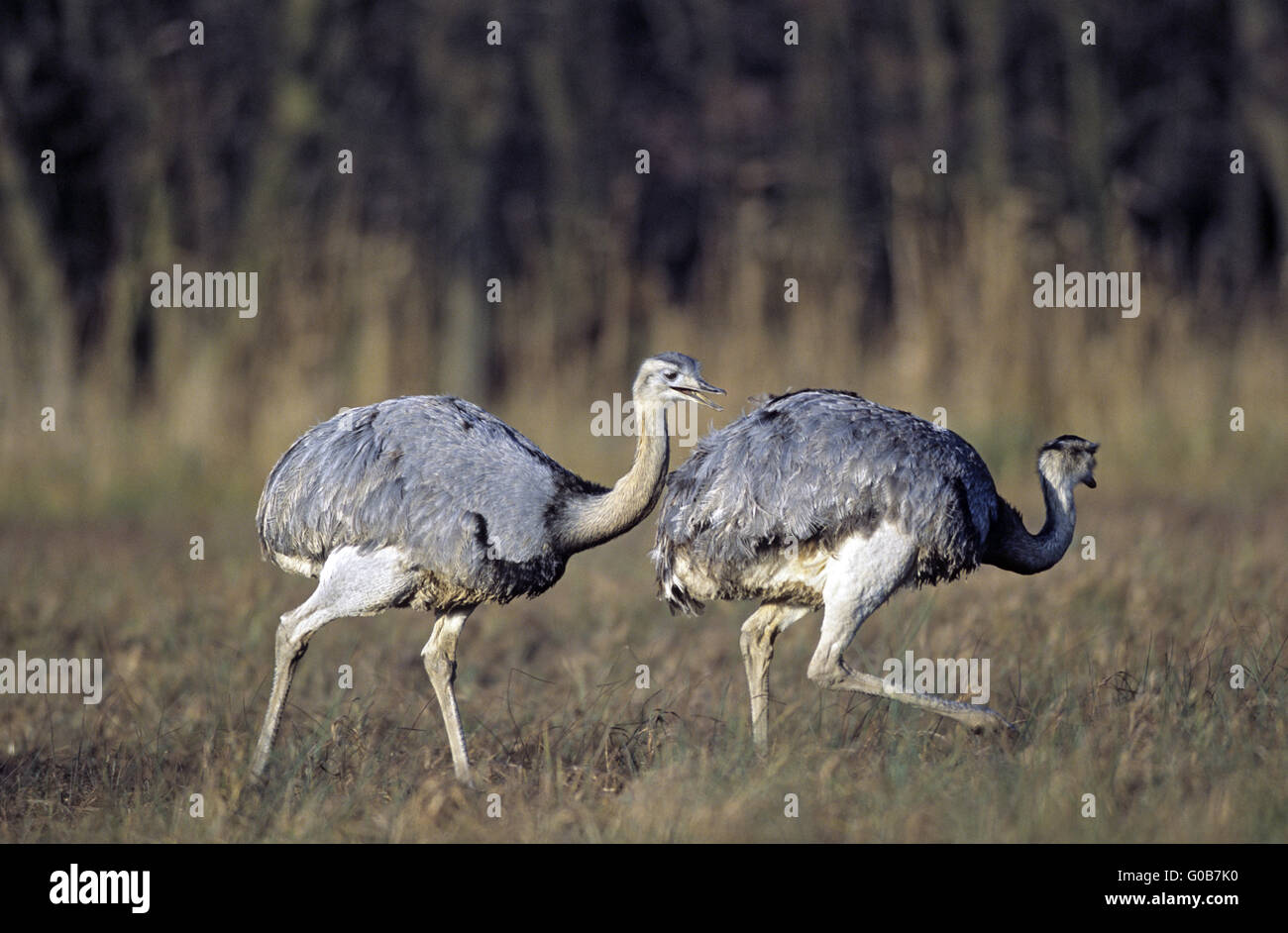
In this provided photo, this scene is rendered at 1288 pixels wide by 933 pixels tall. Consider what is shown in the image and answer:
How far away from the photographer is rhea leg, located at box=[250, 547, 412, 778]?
5.50m

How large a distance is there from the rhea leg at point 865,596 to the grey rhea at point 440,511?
61 centimetres

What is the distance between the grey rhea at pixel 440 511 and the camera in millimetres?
5504

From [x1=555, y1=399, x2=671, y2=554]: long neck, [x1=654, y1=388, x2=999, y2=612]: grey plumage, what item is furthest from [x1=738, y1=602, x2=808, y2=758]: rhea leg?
[x1=555, y1=399, x2=671, y2=554]: long neck

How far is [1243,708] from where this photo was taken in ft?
18.7

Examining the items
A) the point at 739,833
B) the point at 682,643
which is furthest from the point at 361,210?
the point at 739,833

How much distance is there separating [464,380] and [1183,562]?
20.2ft

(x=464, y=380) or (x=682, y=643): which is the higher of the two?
(x=464, y=380)

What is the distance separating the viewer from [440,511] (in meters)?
5.51

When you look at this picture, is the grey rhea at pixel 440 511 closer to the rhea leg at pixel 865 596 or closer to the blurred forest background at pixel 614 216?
the rhea leg at pixel 865 596

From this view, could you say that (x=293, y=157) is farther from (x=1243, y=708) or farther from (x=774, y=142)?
(x=1243, y=708)

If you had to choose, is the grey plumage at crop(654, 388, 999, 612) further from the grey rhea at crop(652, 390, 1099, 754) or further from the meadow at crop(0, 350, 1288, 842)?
the meadow at crop(0, 350, 1288, 842)

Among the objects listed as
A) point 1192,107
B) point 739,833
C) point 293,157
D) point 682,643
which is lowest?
point 739,833

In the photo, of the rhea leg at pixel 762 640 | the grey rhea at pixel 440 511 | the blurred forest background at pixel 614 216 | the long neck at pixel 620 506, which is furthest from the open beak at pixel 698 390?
the blurred forest background at pixel 614 216

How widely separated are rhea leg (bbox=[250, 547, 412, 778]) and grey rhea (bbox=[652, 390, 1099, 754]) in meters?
0.86
